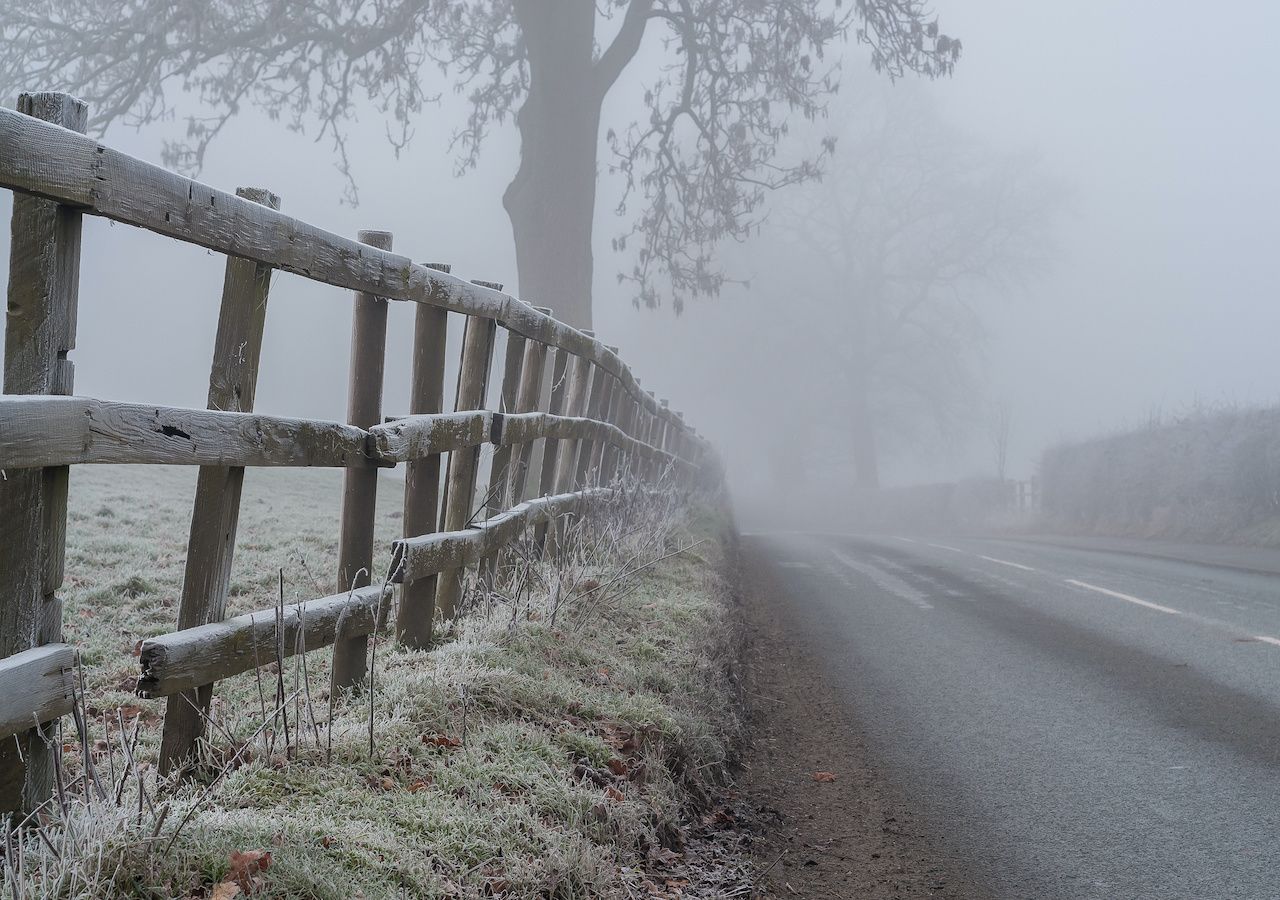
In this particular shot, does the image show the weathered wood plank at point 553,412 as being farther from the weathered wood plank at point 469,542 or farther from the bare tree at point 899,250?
the bare tree at point 899,250

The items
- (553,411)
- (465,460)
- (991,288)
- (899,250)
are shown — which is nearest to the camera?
(465,460)

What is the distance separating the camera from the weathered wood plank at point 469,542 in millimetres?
4129

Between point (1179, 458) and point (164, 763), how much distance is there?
67.4 feet

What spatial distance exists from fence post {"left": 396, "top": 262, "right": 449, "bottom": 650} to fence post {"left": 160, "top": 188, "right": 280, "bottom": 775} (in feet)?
4.64

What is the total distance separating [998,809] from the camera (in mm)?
4398

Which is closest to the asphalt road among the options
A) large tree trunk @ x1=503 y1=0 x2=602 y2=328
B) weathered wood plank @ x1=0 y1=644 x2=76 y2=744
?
weathered wood plank @ x1=0 y1=644 x2=76 y2=744


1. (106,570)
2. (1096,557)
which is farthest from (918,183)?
(106,570)

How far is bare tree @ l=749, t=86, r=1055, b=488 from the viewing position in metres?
37.9

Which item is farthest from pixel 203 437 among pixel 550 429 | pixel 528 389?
pixel 550 429

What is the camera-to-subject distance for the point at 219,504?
10.0 ft

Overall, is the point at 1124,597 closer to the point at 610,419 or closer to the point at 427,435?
the point at 610,419

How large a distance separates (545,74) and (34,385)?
48.2 ft

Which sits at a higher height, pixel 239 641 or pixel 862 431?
pixel 862 431

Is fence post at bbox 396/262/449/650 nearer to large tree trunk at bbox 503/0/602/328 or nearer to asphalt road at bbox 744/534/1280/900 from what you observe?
asphalt road at bbox 744/534/1280/900
